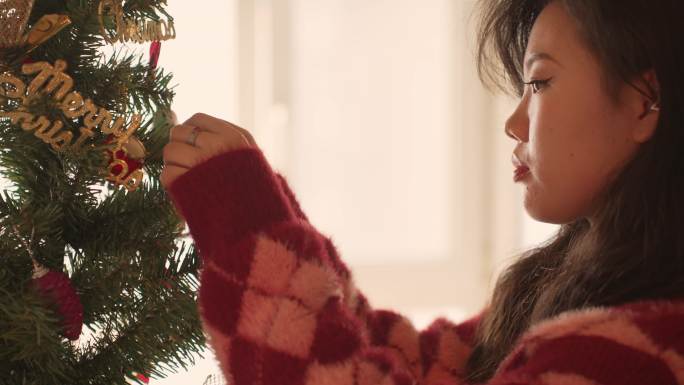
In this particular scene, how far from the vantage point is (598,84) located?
2.22 feet

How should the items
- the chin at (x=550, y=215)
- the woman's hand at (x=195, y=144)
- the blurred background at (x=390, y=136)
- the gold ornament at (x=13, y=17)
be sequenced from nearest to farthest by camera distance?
the gold ornament at (x=13, y=17), the woman's hand at (x=195, y=144), the chin at (x=550, y=215), the blurred background at (x=390, y=136)

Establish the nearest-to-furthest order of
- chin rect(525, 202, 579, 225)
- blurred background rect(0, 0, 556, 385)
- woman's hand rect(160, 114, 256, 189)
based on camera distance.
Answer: woman's hand rect(160, 114, 256, 189) → chin rect(525, 202, 579, 225) → blurred background rect(0, 0, 556, 385)

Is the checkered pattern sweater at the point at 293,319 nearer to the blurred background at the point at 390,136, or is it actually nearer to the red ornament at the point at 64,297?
the red ornament at the point at 64,297

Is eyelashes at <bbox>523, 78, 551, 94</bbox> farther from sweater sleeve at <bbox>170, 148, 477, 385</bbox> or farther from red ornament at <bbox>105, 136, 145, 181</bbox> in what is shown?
red ornament at <bbox>105, 136, 145, 181</bbox>

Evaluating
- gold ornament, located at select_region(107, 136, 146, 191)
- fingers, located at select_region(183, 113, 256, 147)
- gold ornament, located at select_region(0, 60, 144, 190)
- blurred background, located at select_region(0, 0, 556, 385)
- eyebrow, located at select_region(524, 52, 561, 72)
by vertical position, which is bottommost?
blurred background, located at select_region(0, 0, 556, 385)

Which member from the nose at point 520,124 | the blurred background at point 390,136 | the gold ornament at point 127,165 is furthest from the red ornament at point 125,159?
the blurred background at point 390,136

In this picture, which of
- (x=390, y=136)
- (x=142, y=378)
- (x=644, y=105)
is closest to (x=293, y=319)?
(x=142, y=378)

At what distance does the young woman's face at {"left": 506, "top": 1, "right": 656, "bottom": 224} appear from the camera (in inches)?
27.0

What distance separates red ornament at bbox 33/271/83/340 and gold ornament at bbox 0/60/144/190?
10 centimetres

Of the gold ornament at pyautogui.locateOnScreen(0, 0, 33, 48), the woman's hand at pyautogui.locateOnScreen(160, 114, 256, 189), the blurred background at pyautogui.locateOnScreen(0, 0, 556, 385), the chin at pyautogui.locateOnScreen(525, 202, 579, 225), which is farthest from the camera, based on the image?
the blurred background at pyautogui.locateOnScreen(0, 0, 556, 385)

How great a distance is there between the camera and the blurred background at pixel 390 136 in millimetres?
2059

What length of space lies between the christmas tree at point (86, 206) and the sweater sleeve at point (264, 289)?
47 mm

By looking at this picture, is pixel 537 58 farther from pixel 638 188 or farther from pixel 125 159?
pixel 125 159

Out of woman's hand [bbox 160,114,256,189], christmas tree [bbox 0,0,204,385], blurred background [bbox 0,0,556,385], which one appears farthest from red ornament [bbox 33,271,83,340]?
blurred background [bbox 0,0,556,385]
